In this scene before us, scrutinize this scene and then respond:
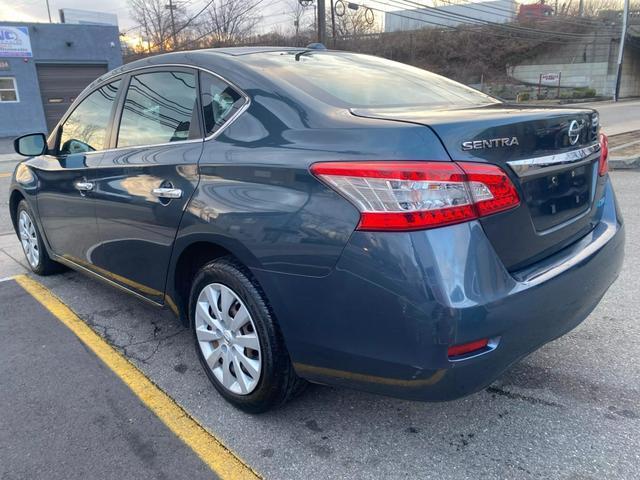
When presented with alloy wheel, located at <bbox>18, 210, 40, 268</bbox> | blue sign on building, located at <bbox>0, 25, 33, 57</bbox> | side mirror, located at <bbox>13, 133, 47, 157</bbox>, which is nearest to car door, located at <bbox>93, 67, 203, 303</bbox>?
side mirror, located at <bbox>13, 133, 47, 157</bbox>

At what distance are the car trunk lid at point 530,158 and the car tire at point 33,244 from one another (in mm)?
3481

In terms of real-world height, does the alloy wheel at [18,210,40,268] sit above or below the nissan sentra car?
below

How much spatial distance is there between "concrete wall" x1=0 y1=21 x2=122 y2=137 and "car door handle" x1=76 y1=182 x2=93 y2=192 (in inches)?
890

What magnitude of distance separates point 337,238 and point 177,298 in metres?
1.29

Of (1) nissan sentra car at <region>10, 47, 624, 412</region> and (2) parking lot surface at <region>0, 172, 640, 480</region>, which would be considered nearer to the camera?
(1) nissan sentra car at <region>10, 47, 624, 412</region>

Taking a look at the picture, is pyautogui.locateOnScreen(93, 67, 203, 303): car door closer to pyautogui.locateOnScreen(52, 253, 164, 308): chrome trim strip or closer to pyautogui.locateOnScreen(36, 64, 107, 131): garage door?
pyautogui.locateOnScreen(52, 253, 164, 308): chrome trim strip

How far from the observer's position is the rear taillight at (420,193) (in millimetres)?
1840

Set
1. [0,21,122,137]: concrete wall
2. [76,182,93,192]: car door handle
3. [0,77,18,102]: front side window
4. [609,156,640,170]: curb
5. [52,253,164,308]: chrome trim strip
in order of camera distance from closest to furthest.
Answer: [52,253,164,308]: chrome trim strip → [76,182,93,192]: car door handle → [609,156,640,170]: curb → [0,77,18,102]: front side window → [0,21,122,137]: concrete wall

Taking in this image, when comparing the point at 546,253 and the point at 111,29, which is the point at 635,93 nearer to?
the point at 111,29

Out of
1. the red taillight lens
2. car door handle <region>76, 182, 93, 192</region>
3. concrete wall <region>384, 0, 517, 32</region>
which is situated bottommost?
the red taillight lens

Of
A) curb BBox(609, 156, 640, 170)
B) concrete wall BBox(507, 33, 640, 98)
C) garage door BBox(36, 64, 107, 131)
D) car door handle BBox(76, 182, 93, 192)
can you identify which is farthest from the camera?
concrete wall BBox(507, 33, 640, 98)

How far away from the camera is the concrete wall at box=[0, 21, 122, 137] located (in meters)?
22.8

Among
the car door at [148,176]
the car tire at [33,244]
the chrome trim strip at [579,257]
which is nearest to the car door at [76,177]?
the car door at [148,176]

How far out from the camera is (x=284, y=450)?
2.32m
